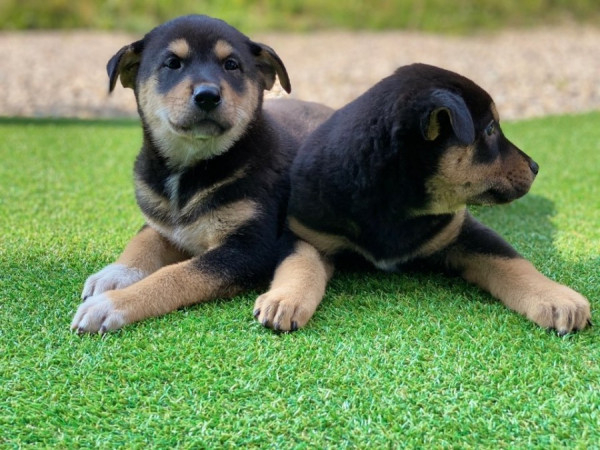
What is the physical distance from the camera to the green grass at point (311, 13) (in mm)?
16312

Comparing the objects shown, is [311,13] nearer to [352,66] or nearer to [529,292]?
[352,66]

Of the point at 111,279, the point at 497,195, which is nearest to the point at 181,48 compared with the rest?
the point at 111,279

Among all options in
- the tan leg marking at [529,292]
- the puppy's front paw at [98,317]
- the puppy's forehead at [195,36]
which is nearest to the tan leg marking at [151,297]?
the puppy's front paw at [98,317]

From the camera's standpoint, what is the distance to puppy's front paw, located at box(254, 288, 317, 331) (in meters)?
3.20

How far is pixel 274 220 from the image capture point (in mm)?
3934

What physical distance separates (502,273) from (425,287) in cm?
42

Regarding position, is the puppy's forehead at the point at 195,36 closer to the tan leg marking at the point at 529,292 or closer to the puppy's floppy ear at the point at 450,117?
the puppy's floppy ear at the point at 450,117

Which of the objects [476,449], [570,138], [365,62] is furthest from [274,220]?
[365,62]

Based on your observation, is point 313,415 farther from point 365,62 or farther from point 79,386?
point 365,62

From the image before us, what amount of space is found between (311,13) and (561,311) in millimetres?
15355

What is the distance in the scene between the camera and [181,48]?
3807 millimetres

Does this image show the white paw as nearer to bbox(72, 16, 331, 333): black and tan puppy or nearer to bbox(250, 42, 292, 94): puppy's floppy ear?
bbox(72, 16, 331, 333): black and tan puppy

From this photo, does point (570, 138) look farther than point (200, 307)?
Yes

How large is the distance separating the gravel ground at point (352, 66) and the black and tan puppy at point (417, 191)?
312 inches
